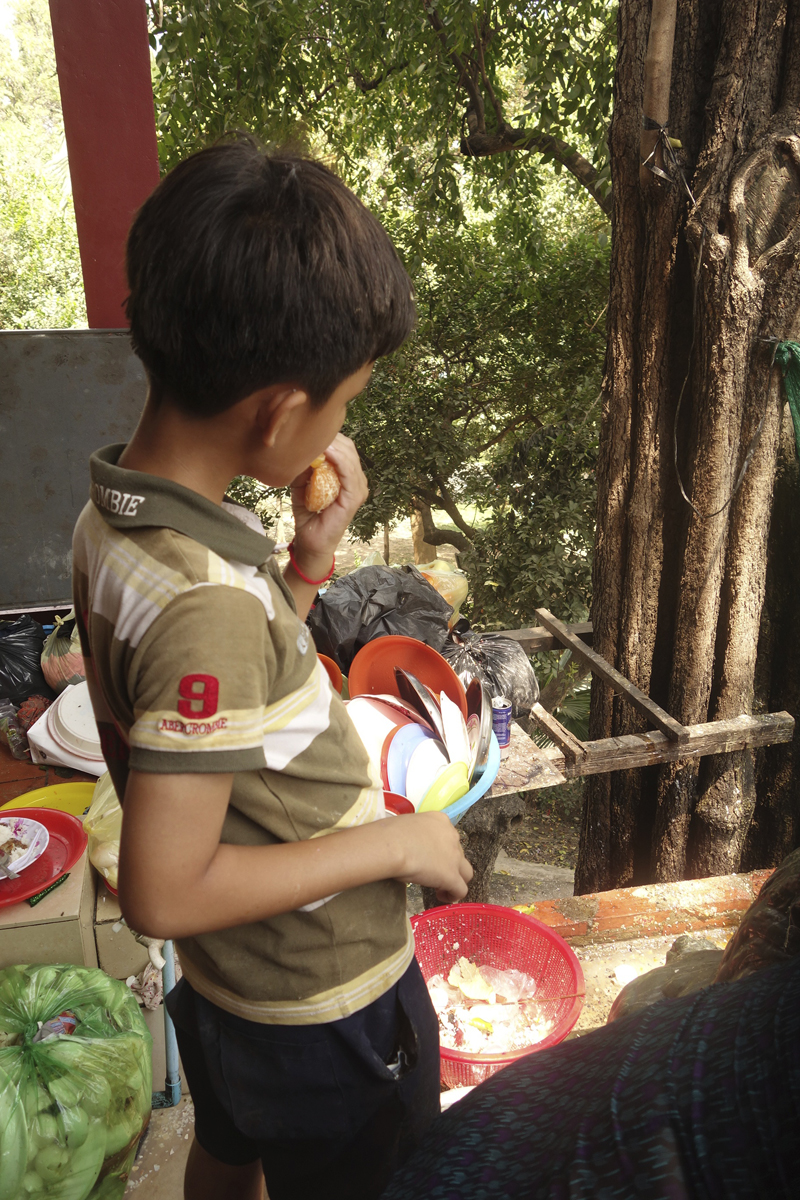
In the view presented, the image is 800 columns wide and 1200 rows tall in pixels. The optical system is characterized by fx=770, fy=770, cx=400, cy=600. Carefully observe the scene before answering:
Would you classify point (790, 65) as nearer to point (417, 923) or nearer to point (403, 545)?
point (417, 923)

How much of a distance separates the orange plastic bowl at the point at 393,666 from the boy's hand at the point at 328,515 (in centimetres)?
114

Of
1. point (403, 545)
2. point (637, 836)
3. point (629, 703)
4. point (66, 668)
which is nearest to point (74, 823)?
point (66, 668)

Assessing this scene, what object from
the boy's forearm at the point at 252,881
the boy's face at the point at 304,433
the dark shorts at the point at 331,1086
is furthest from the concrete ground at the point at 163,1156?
the boy's face at the point at 304,433

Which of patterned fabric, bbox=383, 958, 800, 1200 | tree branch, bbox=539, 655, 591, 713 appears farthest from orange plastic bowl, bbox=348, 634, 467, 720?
tree branch, bbox=539, 655, 591, 713

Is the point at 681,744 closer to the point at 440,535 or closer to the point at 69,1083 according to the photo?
the point at 69,1083

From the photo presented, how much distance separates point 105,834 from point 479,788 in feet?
3.26

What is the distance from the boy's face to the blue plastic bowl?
126 cm

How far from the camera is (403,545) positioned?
15.5 meters

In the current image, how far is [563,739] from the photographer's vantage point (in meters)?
2.79

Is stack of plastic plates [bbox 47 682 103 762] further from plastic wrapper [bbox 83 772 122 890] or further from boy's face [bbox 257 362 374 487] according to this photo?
boy's face [bbox 257 362 374 487]

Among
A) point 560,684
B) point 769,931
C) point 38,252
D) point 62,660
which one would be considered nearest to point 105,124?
point 62,660

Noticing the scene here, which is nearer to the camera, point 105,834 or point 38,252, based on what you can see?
point 105,834

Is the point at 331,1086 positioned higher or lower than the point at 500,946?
higher

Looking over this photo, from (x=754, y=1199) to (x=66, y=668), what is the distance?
114 inches
